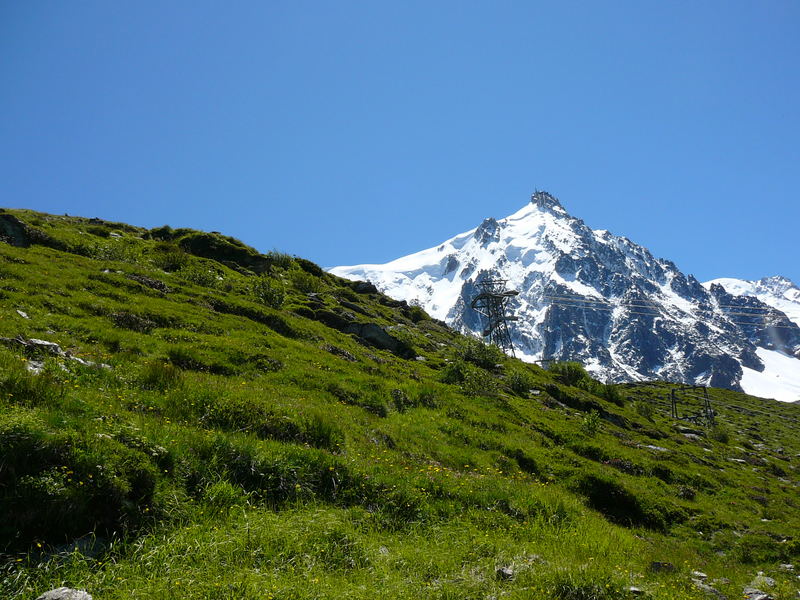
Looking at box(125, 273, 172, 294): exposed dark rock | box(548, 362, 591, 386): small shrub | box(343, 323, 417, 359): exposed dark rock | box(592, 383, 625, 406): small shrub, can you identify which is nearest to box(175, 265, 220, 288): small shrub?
box(125, 273, 172, 294): exposed dark rock

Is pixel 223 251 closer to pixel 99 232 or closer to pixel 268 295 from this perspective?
pixel 99 232

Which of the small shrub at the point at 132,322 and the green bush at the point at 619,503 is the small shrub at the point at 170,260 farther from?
the green bush at the point at 619,503

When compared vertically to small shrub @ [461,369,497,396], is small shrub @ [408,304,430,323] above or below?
above

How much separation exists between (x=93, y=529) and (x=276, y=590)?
305 cm

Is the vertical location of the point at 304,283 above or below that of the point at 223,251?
below

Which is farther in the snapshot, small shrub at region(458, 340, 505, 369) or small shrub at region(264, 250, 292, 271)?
small shrub at region(264, 250, 292, 271)

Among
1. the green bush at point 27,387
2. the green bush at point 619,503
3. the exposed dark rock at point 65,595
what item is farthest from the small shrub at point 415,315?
the exposed dark rock at point 65,595

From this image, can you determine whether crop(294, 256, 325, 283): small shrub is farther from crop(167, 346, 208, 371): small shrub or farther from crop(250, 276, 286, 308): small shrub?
crop(167, 346, 208, 371): small shrub

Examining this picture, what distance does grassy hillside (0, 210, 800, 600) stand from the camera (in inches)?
280

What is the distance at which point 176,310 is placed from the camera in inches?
942

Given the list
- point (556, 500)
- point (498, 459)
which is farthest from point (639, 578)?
point (498, 459)

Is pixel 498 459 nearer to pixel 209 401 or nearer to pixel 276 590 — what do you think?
pixel 209 401

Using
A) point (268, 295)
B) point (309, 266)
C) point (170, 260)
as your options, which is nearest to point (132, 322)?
point (268, 295)

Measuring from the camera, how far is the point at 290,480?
10273 mm
